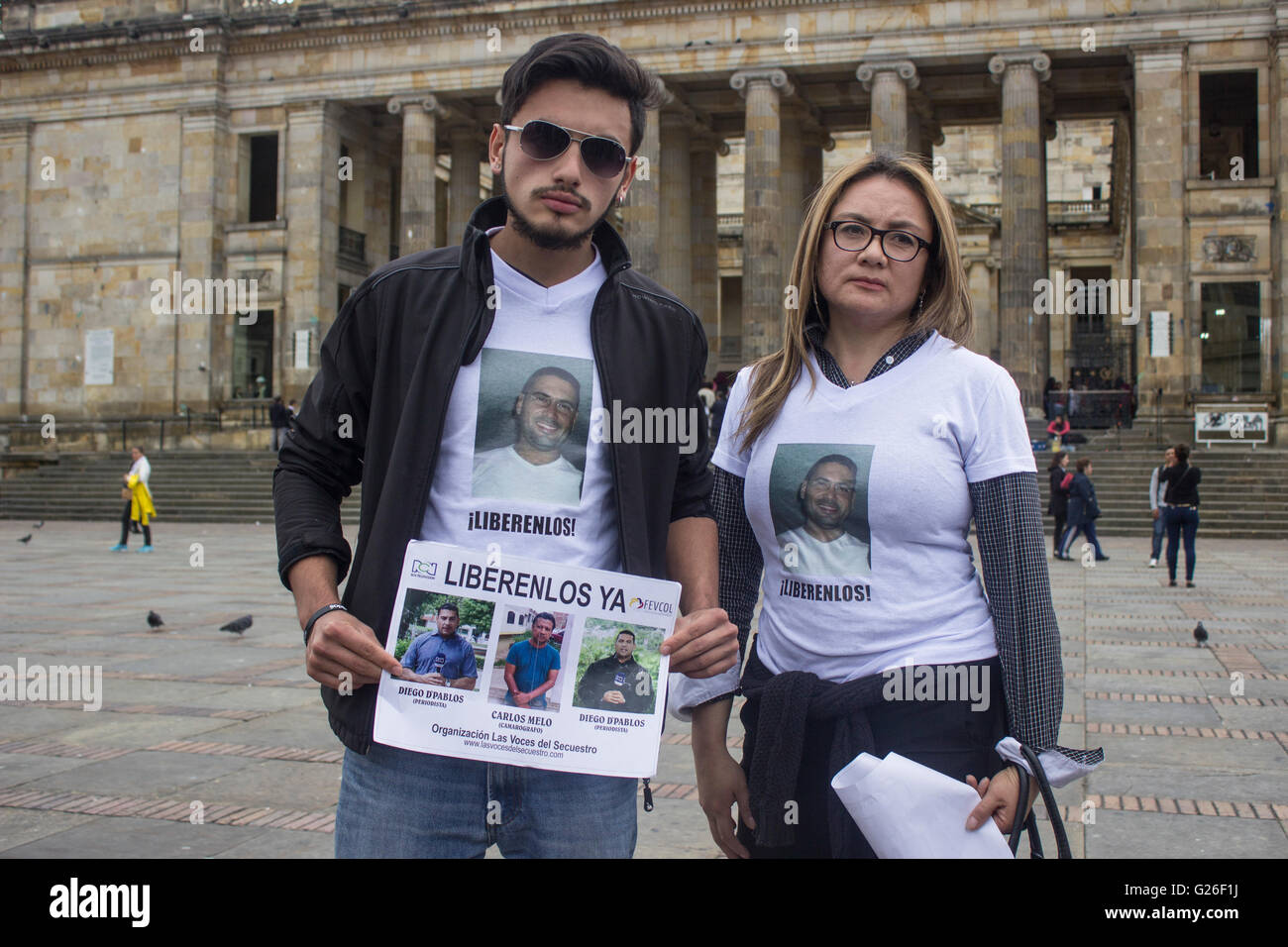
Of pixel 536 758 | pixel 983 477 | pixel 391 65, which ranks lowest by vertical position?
pixel 536 758

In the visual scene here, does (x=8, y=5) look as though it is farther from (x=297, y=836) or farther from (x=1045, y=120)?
(x=297, y=836)

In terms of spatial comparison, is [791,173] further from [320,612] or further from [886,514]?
[320,612]

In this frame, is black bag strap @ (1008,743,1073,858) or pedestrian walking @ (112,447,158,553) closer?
black bag strap @ (1008,743,1073,858)

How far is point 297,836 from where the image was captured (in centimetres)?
491

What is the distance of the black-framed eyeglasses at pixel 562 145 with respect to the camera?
96.5 inches

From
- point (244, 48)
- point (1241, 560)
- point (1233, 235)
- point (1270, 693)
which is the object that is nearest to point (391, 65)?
point (244, 48)

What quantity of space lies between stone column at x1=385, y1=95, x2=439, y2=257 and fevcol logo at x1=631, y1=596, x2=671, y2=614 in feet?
113

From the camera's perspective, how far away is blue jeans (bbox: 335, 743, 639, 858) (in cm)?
235

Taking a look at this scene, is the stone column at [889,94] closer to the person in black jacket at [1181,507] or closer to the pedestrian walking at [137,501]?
the person in black jacket at [1181,507]

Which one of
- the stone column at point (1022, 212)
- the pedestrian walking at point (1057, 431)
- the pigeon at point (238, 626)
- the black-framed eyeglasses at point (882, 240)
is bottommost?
the pigeon at point (238, 626)

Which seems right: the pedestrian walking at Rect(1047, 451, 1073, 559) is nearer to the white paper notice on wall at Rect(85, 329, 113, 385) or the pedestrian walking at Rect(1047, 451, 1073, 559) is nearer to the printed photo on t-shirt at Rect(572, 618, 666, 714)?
the printed photo on t-shirt at Rect(572, 618, 666, 714)

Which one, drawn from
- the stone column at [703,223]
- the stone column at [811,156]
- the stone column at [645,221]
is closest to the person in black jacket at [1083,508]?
the stone column at [645,221]

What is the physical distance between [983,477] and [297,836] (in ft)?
11.1

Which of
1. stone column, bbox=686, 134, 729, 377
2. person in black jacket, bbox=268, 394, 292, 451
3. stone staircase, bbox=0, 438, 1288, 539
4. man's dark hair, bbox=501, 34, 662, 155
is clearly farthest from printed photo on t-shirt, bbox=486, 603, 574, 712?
stone column, bbox=686, 134, 729, 377
